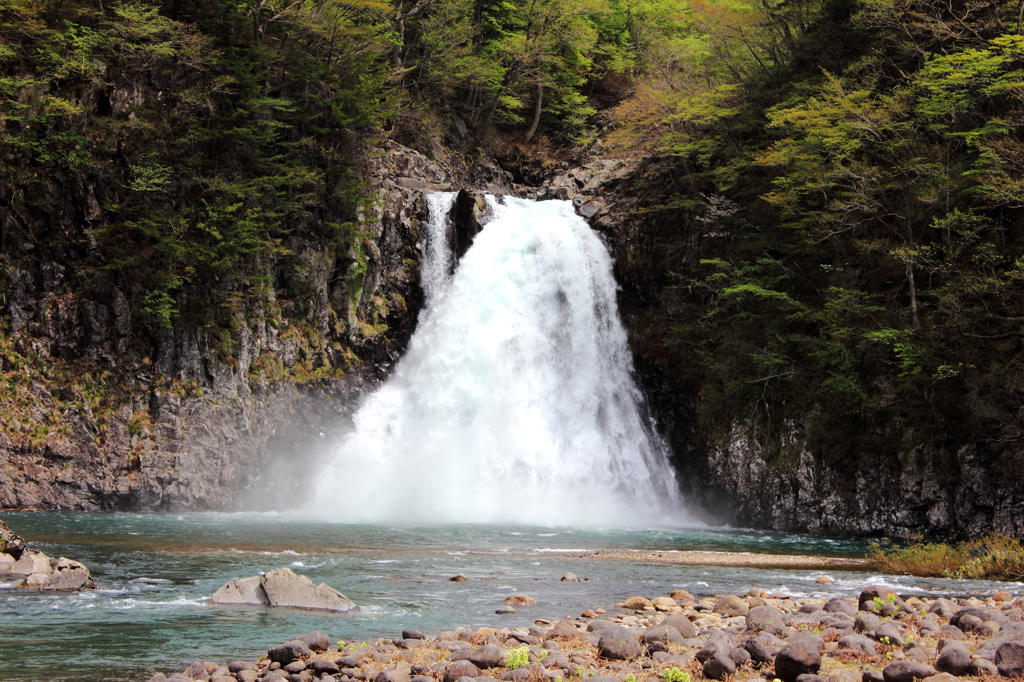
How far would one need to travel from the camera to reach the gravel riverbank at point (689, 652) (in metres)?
5.34

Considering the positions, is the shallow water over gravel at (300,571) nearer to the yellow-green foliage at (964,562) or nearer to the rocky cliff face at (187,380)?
the yellow-green foliage at (964,562)

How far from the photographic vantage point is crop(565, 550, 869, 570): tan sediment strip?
45.8 ft

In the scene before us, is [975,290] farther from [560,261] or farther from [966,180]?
[560,261]

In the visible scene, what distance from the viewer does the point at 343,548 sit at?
14.3 meters

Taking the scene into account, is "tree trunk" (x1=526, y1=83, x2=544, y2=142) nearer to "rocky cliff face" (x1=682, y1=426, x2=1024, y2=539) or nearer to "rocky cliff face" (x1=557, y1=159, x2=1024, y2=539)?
"rocky cliff face" (x1=557, y1=159, x2=1024, y2=539)

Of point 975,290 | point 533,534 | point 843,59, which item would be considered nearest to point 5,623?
point 533,534

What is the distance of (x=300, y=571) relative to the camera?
37.4ft

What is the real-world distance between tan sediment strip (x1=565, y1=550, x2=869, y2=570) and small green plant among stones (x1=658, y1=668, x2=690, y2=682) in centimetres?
839

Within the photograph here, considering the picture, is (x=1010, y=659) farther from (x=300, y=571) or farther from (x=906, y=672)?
(x=300, y=571)

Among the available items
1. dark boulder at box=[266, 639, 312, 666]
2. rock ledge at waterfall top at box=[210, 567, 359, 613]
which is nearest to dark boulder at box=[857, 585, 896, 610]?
rock ledge at waterfall top at box=[210, 567, 359, 613]

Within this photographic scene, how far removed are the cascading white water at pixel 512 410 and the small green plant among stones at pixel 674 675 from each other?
1501 centimetres

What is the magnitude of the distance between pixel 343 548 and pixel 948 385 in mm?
14607

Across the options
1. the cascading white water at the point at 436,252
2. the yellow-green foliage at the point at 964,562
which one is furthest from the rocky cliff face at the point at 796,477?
the cascading white water at the point at 436,252

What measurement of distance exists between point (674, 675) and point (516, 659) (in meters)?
1.20
